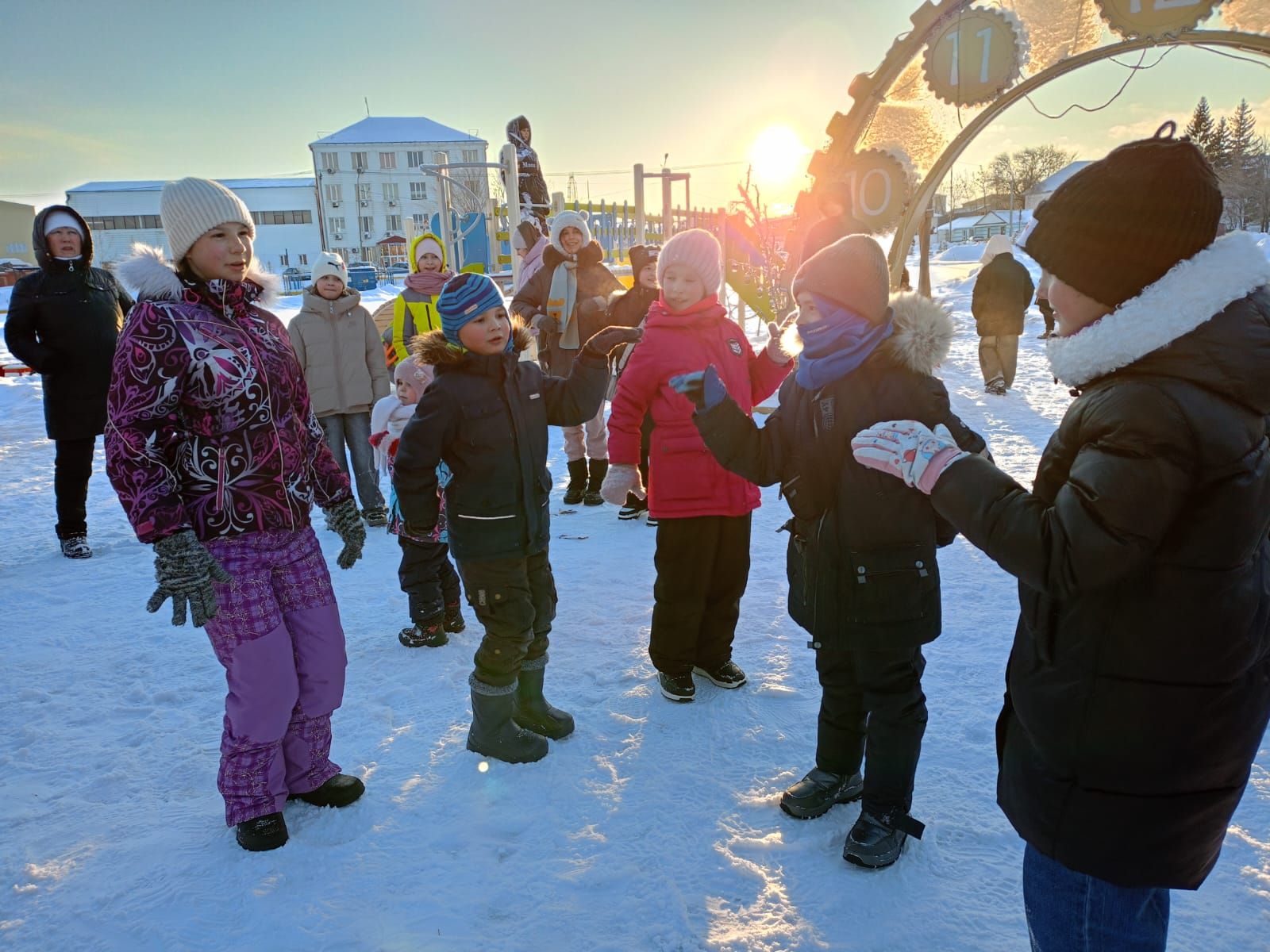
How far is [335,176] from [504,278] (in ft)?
174

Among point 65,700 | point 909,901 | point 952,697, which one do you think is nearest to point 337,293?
point 65,700

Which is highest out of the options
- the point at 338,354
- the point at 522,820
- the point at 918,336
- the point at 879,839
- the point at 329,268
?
the point at 329,268

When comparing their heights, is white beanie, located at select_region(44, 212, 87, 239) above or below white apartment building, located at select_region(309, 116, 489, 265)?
below

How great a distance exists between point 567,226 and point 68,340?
3.61 metres

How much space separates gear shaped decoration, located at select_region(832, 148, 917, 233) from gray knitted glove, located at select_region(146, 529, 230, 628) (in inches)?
291

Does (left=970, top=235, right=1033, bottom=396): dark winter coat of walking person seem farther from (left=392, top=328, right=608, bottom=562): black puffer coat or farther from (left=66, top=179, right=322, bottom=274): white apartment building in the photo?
(left=66, top=179, right=322, bottom=274): white apartment building

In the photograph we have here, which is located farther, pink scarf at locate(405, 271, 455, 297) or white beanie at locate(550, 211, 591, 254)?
white beanie at locate(550, 211, 591, 254)

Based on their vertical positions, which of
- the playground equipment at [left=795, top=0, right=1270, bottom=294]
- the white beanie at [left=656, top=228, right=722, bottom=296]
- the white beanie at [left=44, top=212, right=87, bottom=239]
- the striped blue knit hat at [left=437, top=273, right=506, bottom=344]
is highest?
the playground equipment at [left=795, top=0, right=1270, bottom=294]

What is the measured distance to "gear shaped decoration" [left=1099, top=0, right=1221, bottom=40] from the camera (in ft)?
18.0

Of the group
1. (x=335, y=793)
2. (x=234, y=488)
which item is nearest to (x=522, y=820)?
(x=335, y=793)

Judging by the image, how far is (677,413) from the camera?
10.6 ft

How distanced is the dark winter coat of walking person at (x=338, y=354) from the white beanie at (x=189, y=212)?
3008 millimetres

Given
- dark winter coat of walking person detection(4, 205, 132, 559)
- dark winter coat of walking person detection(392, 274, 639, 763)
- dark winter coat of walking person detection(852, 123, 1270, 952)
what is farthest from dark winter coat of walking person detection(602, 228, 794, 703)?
dark winter coat of walking person detection(4, 205, 132, 559)

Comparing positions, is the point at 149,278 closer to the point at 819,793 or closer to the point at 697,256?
the point at 697,256
